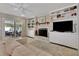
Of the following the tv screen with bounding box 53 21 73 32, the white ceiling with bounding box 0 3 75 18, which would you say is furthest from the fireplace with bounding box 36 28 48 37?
the white ceiling with bounding box 0 3 75 18

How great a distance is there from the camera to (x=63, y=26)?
4.65 metres

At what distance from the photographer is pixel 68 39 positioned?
13.7 ft

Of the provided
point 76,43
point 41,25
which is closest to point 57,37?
point 76,43

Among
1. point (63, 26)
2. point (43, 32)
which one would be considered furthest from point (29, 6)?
point (43, 32)

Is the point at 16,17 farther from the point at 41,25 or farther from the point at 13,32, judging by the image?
the point at 41,25

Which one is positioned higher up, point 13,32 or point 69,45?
point 13,32

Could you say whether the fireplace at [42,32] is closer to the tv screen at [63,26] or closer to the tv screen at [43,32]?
the tv screen at [43,32]

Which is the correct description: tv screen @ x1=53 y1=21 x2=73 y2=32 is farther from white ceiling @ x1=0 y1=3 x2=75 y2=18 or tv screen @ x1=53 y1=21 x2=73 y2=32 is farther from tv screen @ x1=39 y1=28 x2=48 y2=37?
tv screen @ x1=39 y1=28 x2=48 y2=37

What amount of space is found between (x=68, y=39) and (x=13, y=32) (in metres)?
3.77

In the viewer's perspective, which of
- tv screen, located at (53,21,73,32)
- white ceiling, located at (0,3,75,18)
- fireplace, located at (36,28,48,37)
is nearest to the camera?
white ceiling, located at (0,3,75,18)

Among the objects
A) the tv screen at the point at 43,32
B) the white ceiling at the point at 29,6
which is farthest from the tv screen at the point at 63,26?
the tv screen at the point at 43,32

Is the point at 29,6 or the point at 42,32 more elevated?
the point at 29,6

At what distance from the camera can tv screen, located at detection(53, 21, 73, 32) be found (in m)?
4.21

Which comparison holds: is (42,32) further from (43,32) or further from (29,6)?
(29,6)
